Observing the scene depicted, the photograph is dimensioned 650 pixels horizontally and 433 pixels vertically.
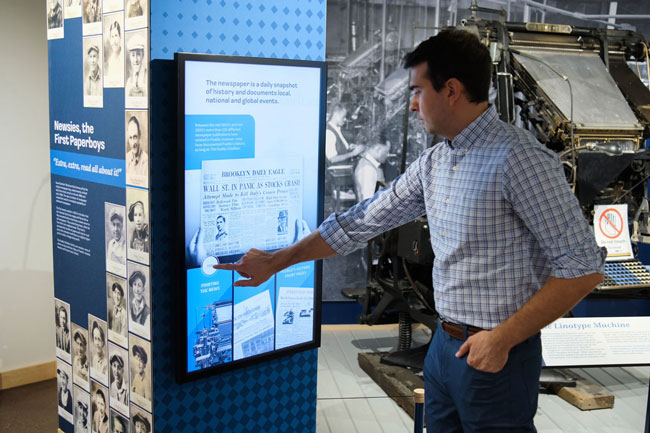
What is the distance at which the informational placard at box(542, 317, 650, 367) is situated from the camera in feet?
14.5

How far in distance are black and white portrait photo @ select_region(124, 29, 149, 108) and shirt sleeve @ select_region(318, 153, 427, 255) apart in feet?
2.79

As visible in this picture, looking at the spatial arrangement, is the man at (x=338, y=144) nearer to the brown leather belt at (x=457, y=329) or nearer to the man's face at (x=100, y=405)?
the man's face at (x=100, y=405)

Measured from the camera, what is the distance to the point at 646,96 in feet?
16.4

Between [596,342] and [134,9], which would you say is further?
[596,342]

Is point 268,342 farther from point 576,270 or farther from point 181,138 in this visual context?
point 576,270

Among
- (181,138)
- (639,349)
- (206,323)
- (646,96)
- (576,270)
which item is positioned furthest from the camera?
(646,96)

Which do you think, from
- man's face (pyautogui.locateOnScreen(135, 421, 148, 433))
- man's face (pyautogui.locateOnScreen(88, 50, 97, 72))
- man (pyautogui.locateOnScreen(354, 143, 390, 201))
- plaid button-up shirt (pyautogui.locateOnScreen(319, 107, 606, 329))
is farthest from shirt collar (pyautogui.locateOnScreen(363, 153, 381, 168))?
plaid button-up shirt (pyautogui.locateOnScreen(319, 107, 606, 329))

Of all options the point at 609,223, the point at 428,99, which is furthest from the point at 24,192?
the point at 609,223

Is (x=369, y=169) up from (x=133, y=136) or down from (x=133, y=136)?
down

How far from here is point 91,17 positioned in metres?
3.01

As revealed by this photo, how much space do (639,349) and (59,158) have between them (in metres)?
3.62

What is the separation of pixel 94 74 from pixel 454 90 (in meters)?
1.63

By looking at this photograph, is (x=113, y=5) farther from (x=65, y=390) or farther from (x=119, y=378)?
(x=65, y=390)

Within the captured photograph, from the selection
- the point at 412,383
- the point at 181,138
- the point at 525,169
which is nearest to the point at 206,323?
the point at 181,138
